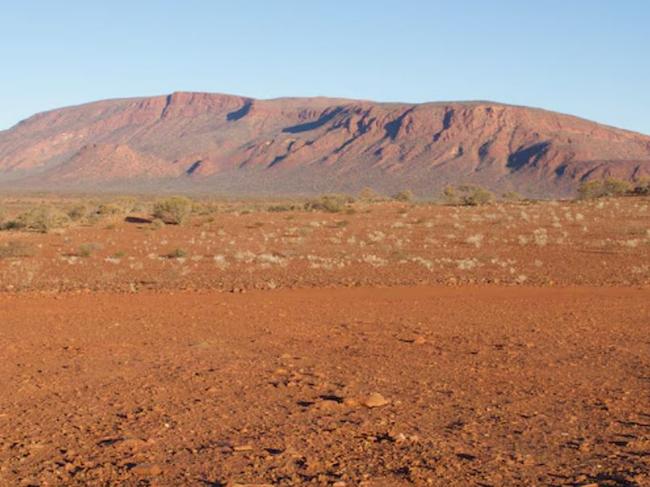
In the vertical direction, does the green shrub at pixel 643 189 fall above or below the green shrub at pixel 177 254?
above

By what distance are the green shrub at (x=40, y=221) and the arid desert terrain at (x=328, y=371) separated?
42.0ft

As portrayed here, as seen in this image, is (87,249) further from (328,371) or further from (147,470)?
(147,470)

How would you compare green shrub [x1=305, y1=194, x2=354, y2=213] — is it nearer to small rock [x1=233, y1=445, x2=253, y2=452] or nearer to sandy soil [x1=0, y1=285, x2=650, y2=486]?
sandy soil [x1=0, y1=285, x2=650, y2=486]

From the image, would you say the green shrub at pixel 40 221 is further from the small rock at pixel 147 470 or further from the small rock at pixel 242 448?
the small rock at pixel 147 470

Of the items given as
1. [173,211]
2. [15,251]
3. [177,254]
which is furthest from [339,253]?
[173,211]

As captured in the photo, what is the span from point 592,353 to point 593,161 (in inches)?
4364

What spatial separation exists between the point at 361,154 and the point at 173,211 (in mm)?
99958

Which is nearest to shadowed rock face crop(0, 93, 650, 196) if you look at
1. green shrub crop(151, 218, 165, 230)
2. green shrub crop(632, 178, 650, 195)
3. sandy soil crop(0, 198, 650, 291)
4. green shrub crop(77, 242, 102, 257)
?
green shrub crop(632, 178, 650, 195)

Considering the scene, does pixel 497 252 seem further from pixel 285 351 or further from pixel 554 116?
pixel 554 116

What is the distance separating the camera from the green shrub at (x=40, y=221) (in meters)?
33.6

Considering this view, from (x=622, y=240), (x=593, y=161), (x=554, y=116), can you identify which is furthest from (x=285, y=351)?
(x=554, y=116)

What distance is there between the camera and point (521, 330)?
36.6ft

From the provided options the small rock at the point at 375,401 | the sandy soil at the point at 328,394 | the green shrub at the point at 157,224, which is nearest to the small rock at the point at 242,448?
the sandy soil at the point at 328,394

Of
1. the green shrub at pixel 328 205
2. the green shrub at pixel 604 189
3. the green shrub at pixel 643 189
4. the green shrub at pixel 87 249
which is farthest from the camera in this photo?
the green shrub at pixel 604 189
